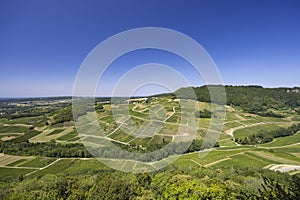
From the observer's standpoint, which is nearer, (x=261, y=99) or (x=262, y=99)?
(x=261, y=99)

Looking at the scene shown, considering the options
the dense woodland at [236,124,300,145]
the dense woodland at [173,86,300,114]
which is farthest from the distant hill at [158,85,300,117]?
the dense woodland at [236,124,300,145]

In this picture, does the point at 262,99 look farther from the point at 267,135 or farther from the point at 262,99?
the point at 267,135

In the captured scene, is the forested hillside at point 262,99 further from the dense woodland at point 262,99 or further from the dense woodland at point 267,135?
the dense woodland at point 267,135

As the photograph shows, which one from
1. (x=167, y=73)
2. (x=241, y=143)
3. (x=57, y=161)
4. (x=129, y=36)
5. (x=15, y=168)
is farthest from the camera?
(x=241, y=143)

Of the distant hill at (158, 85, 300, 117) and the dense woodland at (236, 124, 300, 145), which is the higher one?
the distant hill at (158, 85, 300, 117)

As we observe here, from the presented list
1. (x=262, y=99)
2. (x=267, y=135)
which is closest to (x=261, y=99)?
(x=262, y=99)

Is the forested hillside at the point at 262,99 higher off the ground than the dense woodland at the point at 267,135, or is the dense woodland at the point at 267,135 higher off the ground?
the forested hillside at the point at 262,99

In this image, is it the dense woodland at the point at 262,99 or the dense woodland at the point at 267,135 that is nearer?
the dense woodland at the point at 267,135

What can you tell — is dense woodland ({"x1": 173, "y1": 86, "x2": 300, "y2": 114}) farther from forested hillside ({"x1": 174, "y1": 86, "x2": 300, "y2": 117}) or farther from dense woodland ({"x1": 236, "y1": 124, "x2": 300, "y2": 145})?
dense woodland ({"x1": 236, "y1": 124, "x2": 300, "y2": 145})

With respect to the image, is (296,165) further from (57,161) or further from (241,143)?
(57,161)

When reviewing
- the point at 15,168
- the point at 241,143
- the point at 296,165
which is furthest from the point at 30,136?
the point at 296,165

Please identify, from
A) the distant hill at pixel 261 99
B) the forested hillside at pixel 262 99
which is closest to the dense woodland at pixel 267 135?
Result: the forested hillside at pixel 262 99
